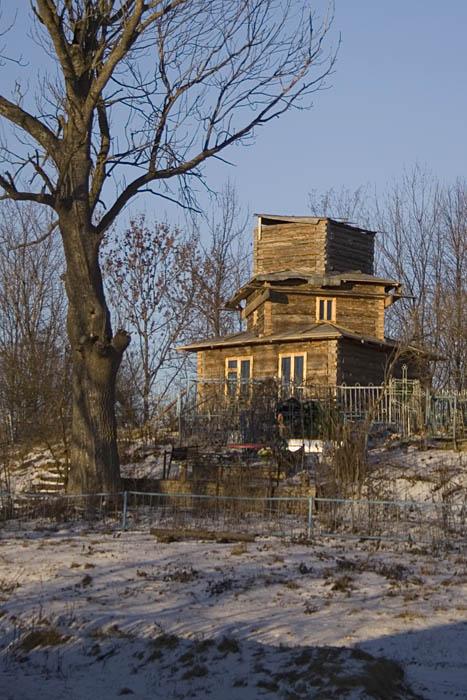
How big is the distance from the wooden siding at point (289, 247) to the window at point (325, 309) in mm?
1178

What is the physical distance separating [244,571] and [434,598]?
2.57 m

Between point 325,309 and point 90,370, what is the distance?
17.6 meters

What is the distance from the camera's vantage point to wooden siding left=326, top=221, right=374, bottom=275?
3575cm

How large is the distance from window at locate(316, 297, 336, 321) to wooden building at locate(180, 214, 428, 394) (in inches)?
1.4

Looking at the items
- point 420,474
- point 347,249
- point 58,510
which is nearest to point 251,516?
point 58,510

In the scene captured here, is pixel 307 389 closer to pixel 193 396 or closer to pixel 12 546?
pixel 193 396

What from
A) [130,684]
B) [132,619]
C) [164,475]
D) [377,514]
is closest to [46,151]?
[164,475]

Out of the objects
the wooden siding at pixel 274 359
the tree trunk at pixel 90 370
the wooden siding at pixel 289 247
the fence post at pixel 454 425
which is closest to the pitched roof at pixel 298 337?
the wooden siding at pixel 274 359

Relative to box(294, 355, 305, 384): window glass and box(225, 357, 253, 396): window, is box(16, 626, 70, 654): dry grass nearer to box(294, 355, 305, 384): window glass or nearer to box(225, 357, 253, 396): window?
box(294, 355, 305, 384): window glass

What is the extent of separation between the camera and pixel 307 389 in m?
28.5

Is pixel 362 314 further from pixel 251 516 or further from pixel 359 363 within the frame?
pixel 251 516

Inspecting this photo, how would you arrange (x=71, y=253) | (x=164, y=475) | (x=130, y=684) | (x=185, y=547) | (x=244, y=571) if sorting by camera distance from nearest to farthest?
(x=130, y=684)
(x=244, y=571)
(x=185, y=547)
(x=71, y=253)
(x=164, y=475)

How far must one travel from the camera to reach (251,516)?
1714cm

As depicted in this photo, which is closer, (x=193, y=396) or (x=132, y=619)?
(x=132, y=619)
